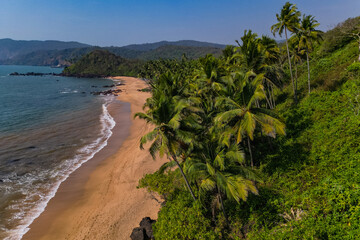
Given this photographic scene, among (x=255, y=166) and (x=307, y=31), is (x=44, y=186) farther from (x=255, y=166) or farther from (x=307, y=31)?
(x=307, y=31)

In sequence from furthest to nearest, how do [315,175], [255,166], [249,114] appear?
[255,166]
[315,175]
[249,114]

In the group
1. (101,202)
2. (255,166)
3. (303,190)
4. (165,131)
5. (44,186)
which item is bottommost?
(101,202)

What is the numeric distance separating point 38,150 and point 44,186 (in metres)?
11.2

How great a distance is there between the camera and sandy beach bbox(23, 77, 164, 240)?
16.7 m

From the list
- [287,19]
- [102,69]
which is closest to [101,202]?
[287,19]

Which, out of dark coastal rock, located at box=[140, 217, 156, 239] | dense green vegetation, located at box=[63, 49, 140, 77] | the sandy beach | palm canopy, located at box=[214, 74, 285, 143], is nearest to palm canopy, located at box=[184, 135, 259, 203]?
palm canopy, located at box=[214, 74, 285, 143]

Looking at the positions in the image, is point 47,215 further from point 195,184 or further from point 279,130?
point 279,130

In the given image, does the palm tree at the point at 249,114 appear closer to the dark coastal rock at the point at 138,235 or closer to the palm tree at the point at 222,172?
the palm tree at the point at 222,172

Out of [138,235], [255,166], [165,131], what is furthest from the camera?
[255,166]

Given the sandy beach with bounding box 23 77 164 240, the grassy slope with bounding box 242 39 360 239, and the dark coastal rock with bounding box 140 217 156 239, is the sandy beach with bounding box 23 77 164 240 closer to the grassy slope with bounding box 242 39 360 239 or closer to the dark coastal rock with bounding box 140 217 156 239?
the dark coastal rock with bounding box 140 217 156 239

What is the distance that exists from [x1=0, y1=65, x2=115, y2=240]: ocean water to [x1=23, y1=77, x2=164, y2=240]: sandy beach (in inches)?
58.0

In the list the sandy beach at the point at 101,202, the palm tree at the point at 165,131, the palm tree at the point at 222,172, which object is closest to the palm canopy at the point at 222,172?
the palm tree at the point at 222,172

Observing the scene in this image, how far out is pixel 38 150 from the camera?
31.2 m

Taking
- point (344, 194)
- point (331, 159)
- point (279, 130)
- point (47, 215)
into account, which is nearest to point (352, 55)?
point (331, 159)
